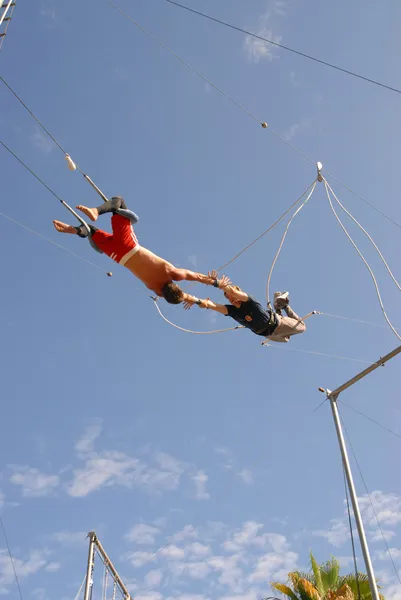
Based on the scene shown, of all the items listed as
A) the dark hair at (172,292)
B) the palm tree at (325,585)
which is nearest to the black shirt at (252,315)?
the dark hair at (172,292)

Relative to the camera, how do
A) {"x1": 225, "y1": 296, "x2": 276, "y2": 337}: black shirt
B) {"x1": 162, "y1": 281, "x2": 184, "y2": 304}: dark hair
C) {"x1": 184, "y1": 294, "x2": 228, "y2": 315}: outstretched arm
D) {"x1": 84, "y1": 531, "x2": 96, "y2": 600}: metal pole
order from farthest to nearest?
{"x1": 84, "y1": 531, "x2": 96, "y2": 600}: metal pole
{"x1": 225, "y1": 296, "x2": 276, "y2": 337}: black shirt
{"x1": 184, "y1": 294, "x2": 228, "y2": 315}: outstretched arm
{"x1": 162, "y1": 281, "x2": 184, "y2": 304}: dark hair

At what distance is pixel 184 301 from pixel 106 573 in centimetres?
987

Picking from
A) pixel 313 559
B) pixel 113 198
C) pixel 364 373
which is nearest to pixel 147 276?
pixel 113 198

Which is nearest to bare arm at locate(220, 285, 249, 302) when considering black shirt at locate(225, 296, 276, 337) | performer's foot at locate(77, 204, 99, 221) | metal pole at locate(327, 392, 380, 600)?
black shirt at locate(225, 296, 276, 337)

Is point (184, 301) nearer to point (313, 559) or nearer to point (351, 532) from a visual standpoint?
point (351, 532)

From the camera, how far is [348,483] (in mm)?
7773

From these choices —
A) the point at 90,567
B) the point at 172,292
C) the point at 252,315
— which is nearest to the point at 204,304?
the point at 252,315

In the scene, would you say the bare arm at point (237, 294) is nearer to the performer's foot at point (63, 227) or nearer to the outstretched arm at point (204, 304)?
the outstretched arm at point (204, 304)

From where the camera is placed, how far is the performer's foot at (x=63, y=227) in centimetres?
603

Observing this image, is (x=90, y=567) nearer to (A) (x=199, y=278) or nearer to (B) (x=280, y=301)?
(B) (x=280, y=301)

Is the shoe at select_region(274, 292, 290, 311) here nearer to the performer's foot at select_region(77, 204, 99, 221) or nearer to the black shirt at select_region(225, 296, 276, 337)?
the black shirt at select_region(225, 296, 276, 337)

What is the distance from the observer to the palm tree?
11680 mm

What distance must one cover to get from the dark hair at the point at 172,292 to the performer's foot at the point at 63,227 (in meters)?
1.27

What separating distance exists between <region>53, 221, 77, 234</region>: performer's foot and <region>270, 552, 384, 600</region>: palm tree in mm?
9625
